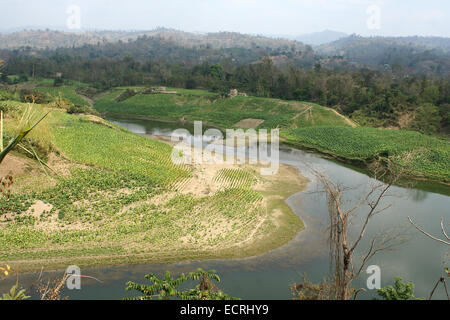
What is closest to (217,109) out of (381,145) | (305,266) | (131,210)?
(381,145)

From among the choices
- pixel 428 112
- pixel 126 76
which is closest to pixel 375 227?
pixel 428 112

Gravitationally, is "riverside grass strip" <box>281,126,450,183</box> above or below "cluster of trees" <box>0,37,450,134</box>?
below

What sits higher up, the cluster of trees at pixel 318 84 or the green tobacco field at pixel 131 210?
the cluster of trees at pixel 318 84

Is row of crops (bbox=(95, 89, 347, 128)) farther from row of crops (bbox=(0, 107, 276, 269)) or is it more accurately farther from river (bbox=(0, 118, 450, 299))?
river (bbox=(0, 118, 450, 299))

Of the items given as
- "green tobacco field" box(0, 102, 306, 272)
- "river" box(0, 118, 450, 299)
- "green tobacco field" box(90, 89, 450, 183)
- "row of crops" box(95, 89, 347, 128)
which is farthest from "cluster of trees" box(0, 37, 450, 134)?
"river" box(0, 118, 450, 299)

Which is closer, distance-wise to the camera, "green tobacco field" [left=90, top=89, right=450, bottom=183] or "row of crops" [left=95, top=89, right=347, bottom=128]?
"green tobacco field" [left=90, top=89, right=450, bottom=183]

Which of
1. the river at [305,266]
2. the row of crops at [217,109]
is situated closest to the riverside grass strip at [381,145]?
the row of crops at [217,109]

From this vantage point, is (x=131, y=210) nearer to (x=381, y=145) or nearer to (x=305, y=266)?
(x=305, y=266)

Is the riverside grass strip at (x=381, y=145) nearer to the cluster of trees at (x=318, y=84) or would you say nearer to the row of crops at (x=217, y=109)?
the row of crops at (x=217, y=109)

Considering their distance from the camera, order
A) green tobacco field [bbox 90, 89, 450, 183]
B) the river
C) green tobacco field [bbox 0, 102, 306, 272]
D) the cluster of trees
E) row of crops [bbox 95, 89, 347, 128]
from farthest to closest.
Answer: row of crops [bbox 95, 89, 347, 128], the cluster of trees, green tobacco field [bbox 90, 89, 450, 183], green tobacco field [bbox 0, 102, 306, 272], the river

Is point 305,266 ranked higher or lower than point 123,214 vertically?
lower
